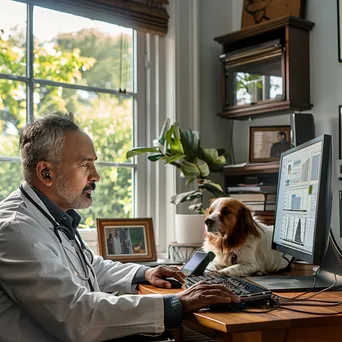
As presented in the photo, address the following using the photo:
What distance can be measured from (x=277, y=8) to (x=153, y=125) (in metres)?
0.85

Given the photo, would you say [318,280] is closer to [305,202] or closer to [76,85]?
[305,202]

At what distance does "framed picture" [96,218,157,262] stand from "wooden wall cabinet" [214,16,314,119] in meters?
0.80

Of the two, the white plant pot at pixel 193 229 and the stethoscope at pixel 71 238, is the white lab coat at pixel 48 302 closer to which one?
the stethoscope at pixel 71 238

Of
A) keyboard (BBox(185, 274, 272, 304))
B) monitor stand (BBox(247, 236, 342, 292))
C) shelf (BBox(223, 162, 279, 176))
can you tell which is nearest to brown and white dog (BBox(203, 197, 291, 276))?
monitor stand (BBox(247, 236, 342, 292))

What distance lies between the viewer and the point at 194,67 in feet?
9.59

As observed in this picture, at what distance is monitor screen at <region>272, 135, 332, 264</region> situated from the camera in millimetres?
1517

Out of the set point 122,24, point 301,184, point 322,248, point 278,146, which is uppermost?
point 122,24

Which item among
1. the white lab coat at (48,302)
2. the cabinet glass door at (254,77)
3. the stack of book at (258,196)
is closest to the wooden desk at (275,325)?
A: the white lab coat at (48,302)

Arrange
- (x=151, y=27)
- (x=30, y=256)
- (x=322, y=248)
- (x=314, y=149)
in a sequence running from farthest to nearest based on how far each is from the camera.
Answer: (x=151, y=27), (x=314, y=149), (x=322, y=248), (x=30, y=256)

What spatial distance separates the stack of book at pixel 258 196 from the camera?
254cm

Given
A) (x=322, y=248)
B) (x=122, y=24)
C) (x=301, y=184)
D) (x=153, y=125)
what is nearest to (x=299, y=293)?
(x=322, y=248)

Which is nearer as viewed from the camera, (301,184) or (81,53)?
(301,184)

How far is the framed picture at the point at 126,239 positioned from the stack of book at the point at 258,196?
476mm

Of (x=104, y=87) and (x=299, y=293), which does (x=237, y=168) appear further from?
(x=299, y=293)
